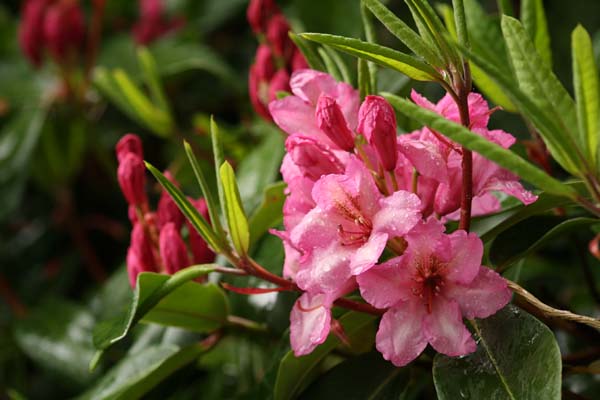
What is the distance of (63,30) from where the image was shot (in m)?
1.56

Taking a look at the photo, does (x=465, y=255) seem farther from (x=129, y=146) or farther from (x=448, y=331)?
(x=129, y=146)

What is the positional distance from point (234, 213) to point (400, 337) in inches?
6.4

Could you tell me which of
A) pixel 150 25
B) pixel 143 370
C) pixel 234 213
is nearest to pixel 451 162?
pixel 234 213

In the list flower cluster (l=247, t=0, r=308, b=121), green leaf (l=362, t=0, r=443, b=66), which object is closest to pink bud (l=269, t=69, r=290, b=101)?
flower cluster (l=247, t=0, r=308, b=121)

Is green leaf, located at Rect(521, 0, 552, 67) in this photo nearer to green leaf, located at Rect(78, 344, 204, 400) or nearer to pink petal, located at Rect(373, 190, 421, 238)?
pink petal, located at Rect(373, 190, 421, 238)

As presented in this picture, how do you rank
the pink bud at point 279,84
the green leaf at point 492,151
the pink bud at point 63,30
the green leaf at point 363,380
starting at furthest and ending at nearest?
the pink bud at point 63,30, the pink bud at point 279,84, the green leaf at point 363,380, the green leaf at point 492,151

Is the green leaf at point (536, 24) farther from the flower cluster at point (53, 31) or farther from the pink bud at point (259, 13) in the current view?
the flower cluster at point (53, 31)

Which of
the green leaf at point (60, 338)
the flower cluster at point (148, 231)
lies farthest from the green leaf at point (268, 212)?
the green leaf at point (60, 338)

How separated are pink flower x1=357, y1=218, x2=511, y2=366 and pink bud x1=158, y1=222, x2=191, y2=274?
8.6 inches

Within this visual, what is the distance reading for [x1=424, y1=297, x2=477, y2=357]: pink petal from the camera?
608mm

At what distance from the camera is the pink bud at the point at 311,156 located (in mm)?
659

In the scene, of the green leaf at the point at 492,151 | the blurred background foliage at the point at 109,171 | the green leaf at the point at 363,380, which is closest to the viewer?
the green leaf at the point at 492,151

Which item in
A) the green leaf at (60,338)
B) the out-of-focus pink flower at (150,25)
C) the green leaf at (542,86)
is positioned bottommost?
the green leaf at (60,338)

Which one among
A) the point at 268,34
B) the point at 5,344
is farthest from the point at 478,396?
the point at 5,344
